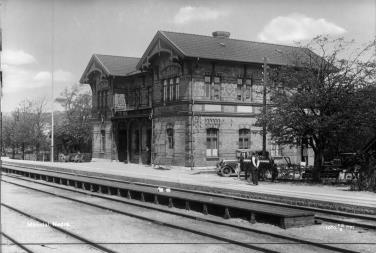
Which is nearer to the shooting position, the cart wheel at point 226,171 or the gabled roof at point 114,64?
the cart wheel at point 226,171

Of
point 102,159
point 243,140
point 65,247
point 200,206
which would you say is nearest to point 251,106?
point 243,140

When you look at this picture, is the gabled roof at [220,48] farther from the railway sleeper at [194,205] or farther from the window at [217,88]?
the railway sleeper at [194,205]

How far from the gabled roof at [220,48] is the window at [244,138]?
4.72 meters

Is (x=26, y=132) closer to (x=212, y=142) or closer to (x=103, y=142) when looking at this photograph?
(x=103, y=142)

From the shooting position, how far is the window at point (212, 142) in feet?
102

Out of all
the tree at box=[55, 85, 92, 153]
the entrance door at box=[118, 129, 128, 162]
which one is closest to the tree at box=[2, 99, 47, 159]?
the tree at box=[55, 85, 92, 153]

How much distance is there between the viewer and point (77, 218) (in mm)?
13438

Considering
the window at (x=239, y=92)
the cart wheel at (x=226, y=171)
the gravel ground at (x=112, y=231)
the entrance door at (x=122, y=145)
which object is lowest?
the gravel ground at (x=112, y=231)

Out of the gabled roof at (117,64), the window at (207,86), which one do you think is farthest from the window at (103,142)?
the window at (207,86)

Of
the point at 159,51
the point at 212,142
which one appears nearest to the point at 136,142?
the point at 159,51

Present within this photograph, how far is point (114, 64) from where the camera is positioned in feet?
140

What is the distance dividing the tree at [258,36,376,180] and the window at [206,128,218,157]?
980 cm

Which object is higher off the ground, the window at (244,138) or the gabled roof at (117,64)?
the gabled roof at (117,64)

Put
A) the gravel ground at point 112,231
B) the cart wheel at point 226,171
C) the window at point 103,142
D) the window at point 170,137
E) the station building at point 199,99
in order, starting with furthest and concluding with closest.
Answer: the window at point 103,142 < the window at point 170,137 < the station building at point 199,99 < the cart wheel at point 226,171 < the gravel ground at point 112,231
